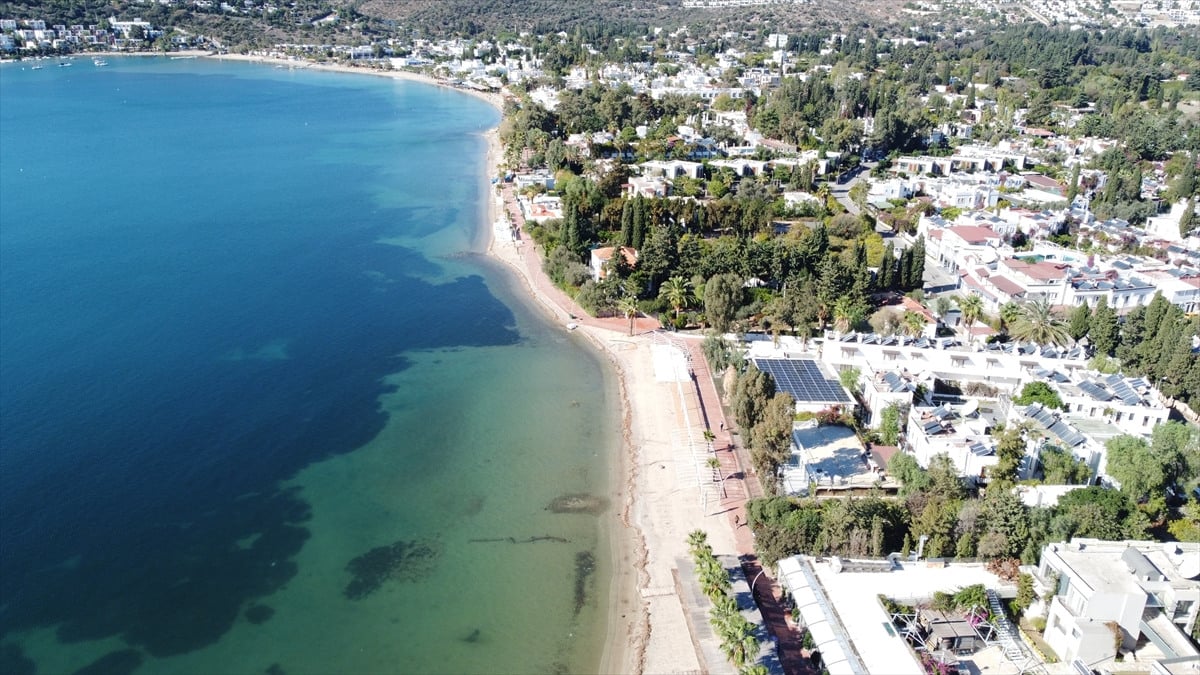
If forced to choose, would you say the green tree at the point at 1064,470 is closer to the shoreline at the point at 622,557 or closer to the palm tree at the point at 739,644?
the palm tree at the point at 739,644

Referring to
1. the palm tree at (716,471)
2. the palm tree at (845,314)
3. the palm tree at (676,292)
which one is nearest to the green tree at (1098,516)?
the palm tree at (716,471)

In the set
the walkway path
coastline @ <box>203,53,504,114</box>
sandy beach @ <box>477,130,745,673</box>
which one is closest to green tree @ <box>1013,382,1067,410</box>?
the walkway path

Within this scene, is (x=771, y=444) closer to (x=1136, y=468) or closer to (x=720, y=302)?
(x=1136, y=468)

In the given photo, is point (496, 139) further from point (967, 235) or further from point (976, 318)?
point (976, 318)

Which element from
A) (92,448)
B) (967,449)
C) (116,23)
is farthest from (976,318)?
(116,23)

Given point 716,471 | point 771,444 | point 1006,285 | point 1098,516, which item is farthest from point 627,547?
point 1006,285

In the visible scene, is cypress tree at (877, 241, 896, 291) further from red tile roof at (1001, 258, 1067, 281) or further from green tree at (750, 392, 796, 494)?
green tree at (750, 392, 796, 494)
